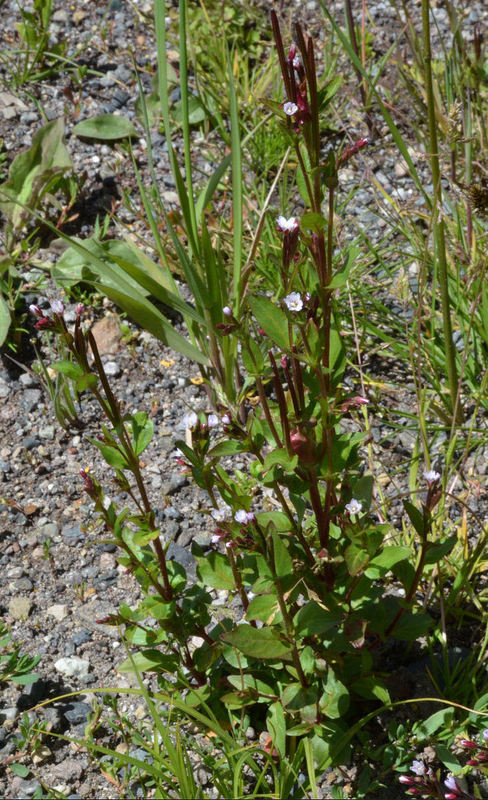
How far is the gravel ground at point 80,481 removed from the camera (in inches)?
79.7

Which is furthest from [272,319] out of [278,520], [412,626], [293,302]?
[412,626]

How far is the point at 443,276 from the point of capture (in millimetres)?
2113

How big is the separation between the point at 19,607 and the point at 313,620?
94cm

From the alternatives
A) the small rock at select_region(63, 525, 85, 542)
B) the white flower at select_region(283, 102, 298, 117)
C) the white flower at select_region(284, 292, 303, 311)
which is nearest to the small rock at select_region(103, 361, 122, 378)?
the small rock at select_region(63, 525, 85, 542)

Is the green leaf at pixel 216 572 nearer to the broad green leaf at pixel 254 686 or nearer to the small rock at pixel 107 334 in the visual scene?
the broad green leaf at pixel 254 686

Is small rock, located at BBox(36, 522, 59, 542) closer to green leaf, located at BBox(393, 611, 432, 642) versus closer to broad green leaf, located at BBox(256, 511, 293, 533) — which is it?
broad green leaf, located at BBox(256, 511, 293, 533)

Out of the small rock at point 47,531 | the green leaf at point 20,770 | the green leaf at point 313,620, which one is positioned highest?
the small rock at point 47,531

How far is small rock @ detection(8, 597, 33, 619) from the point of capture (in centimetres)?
218

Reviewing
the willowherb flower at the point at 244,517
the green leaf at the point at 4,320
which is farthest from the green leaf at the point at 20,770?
the green leaf at the point at 4,320

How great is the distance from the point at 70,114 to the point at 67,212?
529mm

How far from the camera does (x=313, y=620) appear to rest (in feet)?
5.24

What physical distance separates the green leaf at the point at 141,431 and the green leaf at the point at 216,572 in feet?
1.02

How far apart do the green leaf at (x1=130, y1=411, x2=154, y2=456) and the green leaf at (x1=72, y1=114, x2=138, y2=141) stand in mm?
1888

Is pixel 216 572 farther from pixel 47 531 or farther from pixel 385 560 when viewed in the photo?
pixel 47 531
